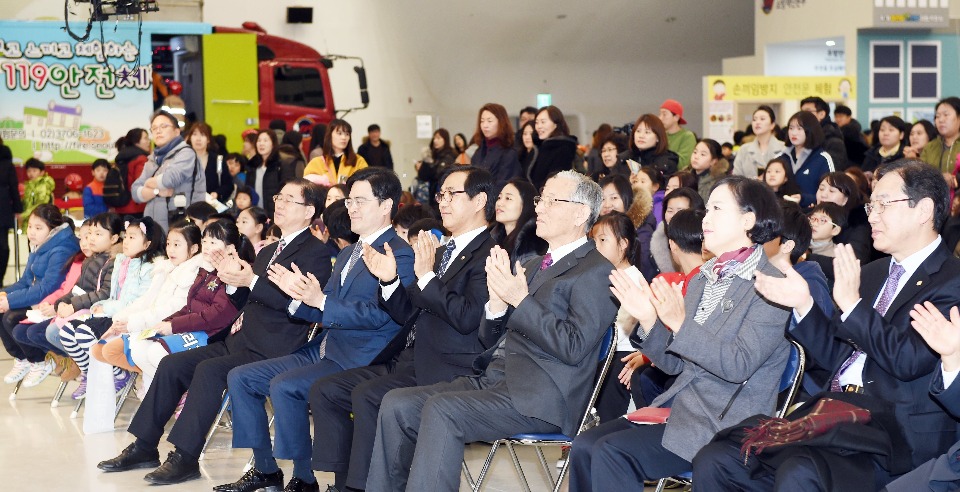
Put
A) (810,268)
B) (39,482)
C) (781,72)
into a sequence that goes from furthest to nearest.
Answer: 1. (781,72)
2. (39,482)
3. (810,268)

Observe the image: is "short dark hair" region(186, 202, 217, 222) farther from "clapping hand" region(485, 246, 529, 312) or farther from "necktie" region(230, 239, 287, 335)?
"clapping hand" region(485, 246, 529, 312)

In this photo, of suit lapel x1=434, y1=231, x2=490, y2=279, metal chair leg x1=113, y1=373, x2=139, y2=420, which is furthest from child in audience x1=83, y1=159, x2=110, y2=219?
suit lapel x1=434, y1=231, x2=490, y2=279

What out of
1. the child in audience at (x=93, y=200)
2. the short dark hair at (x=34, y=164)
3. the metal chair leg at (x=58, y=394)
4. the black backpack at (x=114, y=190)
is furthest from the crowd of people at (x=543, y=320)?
the short dark hair at (x=34, y=164)

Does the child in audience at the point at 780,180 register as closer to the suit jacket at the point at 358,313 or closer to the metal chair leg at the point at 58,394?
the suit jacket at the point at 358,313

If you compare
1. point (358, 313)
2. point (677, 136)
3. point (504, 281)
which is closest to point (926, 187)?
point (504, 281)

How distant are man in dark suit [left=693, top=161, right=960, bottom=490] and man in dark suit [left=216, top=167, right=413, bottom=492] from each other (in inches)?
62.2

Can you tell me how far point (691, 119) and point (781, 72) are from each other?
4175mm

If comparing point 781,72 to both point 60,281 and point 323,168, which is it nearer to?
point 323,168

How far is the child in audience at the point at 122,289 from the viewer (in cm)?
575

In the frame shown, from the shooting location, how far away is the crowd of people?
288 centimetres

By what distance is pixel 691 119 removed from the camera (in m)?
19.4

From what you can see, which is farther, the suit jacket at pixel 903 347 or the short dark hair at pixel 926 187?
the short dark hair at pixel 926 187

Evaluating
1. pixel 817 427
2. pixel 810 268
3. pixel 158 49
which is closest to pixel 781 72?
pixel 158 49

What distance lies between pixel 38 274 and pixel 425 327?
11.8ft
